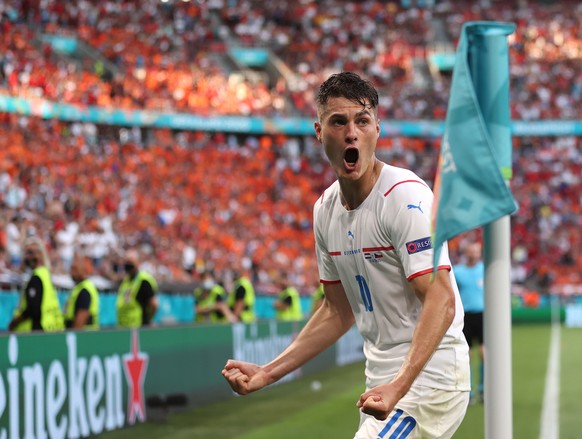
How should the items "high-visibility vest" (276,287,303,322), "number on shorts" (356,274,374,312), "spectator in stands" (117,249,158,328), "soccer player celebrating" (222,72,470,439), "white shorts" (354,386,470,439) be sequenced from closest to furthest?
"soccer player celebrating" (222,72,470,439) → "white shorts" (354,386,470,439) → "number on shorts" (356,274,374,312) → "spectator in stands" (117,249,158,328) → "high-visibility vest" (276,287,303,322)

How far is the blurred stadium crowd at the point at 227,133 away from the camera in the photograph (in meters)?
26.8

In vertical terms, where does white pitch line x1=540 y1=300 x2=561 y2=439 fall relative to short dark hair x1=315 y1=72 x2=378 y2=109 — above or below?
below

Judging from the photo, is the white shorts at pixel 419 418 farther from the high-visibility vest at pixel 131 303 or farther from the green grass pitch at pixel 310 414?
the high-visibility vest at pixel 131 303

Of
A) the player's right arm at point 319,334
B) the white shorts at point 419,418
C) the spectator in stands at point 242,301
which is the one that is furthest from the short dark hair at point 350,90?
the spectator in stands at point 242,301

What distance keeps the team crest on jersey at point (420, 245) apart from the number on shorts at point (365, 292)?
0.33 m

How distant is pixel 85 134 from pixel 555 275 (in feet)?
68.1

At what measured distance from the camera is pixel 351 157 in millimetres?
3561

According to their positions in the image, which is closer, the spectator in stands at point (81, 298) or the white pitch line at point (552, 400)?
the white pitch line at point (552, 400)

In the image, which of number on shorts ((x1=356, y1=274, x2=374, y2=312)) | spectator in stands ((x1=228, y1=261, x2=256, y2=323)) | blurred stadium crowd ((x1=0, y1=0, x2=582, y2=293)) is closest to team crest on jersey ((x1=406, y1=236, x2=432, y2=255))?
number on shorts ((x1=356, y1=274, x2=374, y2=312))

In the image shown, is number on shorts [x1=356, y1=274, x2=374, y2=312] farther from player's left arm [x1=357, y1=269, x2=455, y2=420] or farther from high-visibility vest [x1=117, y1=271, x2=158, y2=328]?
high-visibility vest [x1=117, y1=271, x2=158, y2=328]

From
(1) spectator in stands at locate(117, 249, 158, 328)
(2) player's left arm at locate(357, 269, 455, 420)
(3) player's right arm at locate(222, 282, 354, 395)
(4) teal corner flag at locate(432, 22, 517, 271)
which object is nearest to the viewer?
(4) teal corner flag at locate(432, 22, 517, 271)

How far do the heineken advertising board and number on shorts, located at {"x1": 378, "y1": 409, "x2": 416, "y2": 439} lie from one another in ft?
18.4

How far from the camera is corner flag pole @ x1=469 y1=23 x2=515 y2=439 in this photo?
308 cm

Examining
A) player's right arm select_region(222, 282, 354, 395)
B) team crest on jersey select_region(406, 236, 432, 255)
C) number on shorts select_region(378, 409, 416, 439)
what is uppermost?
team crest on jersey select_region(406, 236, 432, 255)
